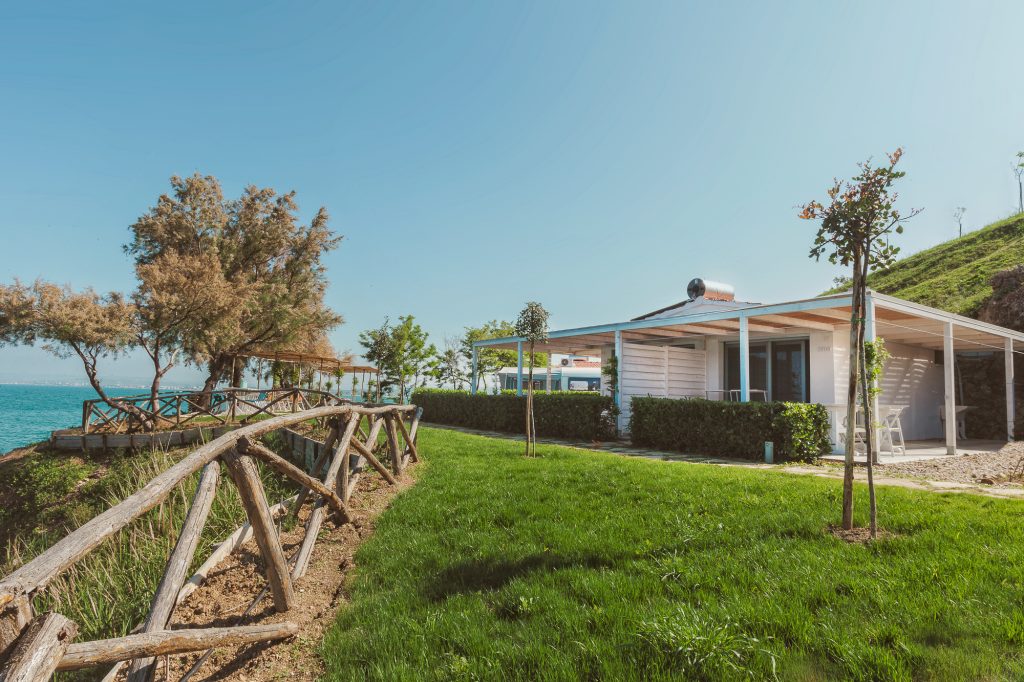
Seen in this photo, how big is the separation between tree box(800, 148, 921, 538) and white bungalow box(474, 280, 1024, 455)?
18.9 ft

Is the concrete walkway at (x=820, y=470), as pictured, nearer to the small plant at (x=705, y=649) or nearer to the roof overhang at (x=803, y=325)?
the roof overhang at (x=803, y=325)

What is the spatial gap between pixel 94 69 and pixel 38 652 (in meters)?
15.1

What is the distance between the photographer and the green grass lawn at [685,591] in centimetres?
226

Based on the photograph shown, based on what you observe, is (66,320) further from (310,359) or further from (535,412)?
(535,412)

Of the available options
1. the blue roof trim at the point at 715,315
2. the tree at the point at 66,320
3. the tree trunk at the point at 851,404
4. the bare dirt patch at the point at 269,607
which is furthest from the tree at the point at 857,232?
the tree at the point at 66,320

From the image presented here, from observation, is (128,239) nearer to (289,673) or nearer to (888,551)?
(289,673)

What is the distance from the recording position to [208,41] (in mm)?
11281

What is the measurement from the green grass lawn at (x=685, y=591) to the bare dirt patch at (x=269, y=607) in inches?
6.2

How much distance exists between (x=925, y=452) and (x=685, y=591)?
11.1 m

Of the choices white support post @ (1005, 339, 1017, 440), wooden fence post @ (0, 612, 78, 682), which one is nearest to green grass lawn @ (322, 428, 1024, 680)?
wooden fence post @ (0, 612, 78, 682)

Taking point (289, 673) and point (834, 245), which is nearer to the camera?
point (289, 673)

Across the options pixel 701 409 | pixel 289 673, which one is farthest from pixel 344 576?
pixel 701 409

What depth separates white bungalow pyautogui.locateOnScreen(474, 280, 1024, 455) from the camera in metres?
10.8

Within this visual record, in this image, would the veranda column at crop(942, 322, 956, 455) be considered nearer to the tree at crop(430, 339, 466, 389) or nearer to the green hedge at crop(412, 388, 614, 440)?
the green hedge at crop(412, 388, 614, 440)
